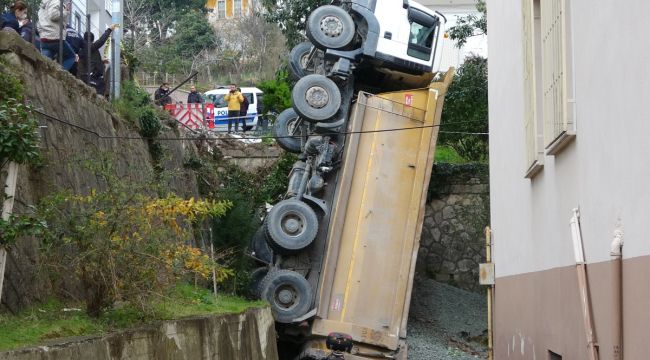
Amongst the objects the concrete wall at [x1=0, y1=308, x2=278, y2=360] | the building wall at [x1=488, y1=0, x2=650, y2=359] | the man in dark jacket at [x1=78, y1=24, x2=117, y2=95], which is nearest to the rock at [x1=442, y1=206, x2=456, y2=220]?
the concrete wall at [x1=0, y1=308, x2=278, y2=360]

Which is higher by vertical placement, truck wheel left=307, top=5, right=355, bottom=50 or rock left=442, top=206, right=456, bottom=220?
truck wheel left=307, top=5, right=355, bottom=50

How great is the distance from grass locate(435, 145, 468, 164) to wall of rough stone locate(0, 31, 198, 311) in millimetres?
14164

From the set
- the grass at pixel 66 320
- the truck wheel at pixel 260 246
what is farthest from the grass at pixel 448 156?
the grass at pixel 66 320

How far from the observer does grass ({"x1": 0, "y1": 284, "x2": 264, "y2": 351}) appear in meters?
8.15

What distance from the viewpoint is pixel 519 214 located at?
476 inches

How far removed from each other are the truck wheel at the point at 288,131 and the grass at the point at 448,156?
784 centimetres

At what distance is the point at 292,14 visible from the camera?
2916 cm

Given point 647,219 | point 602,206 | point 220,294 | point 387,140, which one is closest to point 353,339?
point 220,294

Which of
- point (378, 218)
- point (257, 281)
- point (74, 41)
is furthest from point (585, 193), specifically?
point (257, 281)

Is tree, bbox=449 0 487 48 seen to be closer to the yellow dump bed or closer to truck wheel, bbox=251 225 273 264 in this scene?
the yellow dump bed

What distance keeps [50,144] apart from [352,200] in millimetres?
7626

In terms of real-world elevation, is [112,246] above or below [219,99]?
below

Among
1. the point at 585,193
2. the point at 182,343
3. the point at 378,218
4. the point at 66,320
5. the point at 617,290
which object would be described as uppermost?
the point at 378,218

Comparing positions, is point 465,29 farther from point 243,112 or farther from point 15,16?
point 15,16
